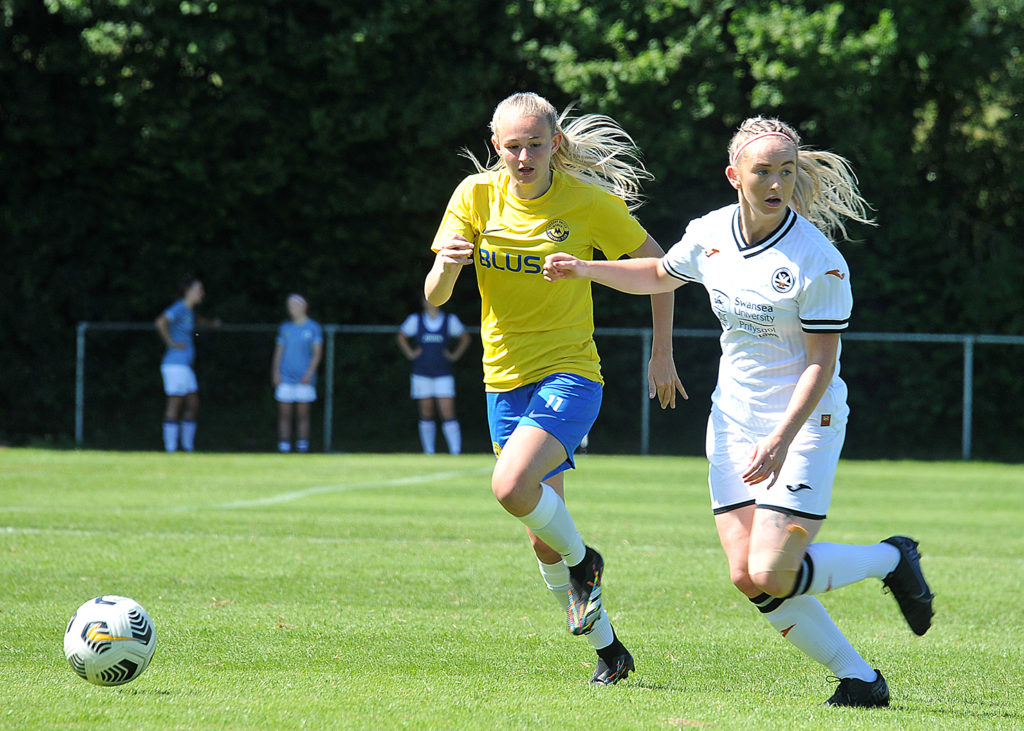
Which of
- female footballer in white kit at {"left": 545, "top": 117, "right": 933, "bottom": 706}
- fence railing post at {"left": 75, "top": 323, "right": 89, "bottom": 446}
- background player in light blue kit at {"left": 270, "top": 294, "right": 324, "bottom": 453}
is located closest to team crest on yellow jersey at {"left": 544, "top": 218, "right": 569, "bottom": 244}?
female footballer in white kit at {"left": 545, "top": 117, "right": 933, "bottom": 706}

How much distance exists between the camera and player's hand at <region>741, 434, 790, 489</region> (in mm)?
4199

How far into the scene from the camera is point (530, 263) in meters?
5.27

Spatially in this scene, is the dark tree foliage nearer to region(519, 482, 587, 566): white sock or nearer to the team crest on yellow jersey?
the team crest on yellow jersey

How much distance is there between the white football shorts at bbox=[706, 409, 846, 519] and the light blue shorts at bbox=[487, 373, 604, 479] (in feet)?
2.69

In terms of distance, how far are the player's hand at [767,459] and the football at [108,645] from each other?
2317 millimetres

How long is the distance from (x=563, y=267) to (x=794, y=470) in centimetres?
118

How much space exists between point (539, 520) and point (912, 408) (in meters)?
15.8

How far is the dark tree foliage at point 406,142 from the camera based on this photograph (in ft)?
59.5

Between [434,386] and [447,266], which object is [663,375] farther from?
[434,386]

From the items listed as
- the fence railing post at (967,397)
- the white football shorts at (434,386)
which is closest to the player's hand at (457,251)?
the white football shorts at (434,386)

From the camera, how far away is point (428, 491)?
12633 millimetres

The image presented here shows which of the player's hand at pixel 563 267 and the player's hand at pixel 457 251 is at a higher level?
the player's hand at pixel 457 251

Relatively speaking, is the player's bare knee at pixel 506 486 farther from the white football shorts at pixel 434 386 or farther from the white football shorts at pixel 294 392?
the white football shorts at pixel 294 392

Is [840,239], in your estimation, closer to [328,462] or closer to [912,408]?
[912,408]
